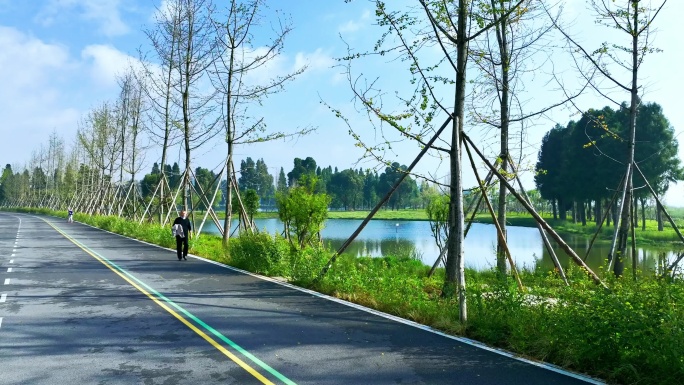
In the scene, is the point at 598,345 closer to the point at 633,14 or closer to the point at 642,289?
the point at 642,289

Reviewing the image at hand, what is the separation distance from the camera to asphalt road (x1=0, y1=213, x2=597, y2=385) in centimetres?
630

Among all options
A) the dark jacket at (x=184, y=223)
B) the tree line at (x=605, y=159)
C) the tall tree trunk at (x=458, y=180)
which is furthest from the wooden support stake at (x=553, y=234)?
the tree line at (x=605, y=159)

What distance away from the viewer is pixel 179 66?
25.9 meters

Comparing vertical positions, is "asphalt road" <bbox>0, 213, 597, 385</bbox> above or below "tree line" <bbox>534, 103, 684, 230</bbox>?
below

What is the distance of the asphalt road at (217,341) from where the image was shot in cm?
630

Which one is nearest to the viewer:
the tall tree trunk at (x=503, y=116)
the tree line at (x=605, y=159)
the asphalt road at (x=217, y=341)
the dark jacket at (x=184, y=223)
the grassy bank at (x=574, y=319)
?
the grassy bank at (x=574, y=319)

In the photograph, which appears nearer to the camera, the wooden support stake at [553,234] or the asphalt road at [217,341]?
the asphalt road at [217,341]

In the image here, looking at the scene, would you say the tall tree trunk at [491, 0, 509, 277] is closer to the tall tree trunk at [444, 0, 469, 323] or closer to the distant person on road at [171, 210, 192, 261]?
the tall tree trunk at [444, 0, 469, 323]


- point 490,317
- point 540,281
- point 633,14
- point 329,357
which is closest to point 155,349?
point 329,357

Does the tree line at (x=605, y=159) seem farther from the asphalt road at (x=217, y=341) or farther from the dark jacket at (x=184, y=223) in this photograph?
the asphalt road at (x=217, y=341)

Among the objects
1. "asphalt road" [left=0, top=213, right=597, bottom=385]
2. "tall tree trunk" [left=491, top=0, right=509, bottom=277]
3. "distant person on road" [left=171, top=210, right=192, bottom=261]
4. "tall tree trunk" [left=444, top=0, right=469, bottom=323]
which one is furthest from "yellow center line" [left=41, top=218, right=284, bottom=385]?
"tall tree trunk" [left=491, top=0, right=509, bottom=277]

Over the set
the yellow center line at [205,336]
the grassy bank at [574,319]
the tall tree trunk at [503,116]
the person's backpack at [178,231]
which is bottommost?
the yellow center line at [205,336]

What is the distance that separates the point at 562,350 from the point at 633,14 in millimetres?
10666

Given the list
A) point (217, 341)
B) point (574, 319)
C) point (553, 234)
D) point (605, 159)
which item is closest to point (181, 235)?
point (217, 341)
